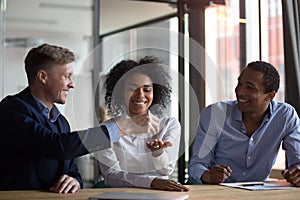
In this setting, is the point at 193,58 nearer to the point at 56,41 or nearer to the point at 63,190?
the point at 56,41

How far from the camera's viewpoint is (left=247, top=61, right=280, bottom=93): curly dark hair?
9.34 feet

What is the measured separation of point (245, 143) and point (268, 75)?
1.30 feet

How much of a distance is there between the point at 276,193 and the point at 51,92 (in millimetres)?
1065

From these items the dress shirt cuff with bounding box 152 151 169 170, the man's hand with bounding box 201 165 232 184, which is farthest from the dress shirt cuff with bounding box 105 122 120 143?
the man's hand with bounding box 201 165 232 184

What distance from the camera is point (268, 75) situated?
9.37ft

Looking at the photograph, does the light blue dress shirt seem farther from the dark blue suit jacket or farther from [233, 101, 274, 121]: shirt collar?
the dark blue suit jacket

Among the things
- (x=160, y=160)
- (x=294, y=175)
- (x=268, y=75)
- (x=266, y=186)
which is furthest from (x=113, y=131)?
(x=268, y=75)

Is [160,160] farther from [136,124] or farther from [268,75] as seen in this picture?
[268,75]

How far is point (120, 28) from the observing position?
5.94m

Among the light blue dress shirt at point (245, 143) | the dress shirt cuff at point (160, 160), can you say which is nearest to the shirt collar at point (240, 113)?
the light blue dress shirt at point (245, 143)

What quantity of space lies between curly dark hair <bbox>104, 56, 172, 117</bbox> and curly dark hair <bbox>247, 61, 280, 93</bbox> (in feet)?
1.78

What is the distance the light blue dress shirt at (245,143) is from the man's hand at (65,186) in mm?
773

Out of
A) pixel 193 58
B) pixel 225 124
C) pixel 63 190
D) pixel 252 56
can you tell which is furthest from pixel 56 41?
pixel 63 190

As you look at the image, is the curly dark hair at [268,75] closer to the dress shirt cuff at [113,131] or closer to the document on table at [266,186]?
the document on table at [266,186]
